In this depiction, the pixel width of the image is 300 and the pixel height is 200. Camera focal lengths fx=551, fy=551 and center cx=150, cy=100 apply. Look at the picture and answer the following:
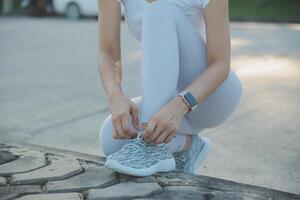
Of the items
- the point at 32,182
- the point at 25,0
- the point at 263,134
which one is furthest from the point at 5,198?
the point at 25,0

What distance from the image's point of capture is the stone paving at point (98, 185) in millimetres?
1627

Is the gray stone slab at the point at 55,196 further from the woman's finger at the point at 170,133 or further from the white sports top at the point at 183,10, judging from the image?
the white sports top at the point at 183,10

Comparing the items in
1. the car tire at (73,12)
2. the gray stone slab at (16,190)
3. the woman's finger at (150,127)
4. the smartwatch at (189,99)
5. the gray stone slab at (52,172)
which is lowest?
the car tire at (73,12)

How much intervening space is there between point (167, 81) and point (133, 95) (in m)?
2.25

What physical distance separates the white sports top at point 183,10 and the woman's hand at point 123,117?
11.0 inches

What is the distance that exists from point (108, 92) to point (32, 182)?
380 mm

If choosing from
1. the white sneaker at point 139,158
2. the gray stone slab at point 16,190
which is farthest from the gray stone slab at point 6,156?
the white sneaker at point 139,158

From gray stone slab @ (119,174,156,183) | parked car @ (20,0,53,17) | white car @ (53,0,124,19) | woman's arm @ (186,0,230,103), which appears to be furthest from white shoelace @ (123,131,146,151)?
parked car @ (20,0,53,17)

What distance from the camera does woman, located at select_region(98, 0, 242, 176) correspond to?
1676 mm

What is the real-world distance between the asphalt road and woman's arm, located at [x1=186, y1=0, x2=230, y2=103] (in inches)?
23.4

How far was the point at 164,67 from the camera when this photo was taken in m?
1.70

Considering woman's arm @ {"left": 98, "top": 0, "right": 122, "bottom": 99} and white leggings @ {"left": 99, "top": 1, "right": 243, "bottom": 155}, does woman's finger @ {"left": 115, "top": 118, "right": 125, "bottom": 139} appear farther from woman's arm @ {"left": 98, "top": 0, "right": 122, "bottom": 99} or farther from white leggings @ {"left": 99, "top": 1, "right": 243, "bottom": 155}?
woman's arm @ {"left": 98, "top": 0, "right": 122, "bottom": 99}

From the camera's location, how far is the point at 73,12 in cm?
1519

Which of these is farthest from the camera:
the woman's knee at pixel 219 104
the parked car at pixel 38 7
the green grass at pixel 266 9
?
the parked car at pixel 38 7
